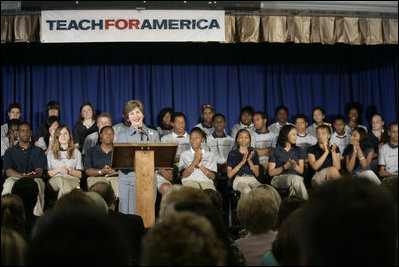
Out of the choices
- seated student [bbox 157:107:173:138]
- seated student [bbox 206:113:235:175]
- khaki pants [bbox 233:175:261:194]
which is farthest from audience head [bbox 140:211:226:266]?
seated student [bbox 157:107:173:138]

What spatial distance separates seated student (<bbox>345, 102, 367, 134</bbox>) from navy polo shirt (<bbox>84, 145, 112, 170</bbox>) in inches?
145

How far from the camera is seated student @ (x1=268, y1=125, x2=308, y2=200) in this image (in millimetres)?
6594

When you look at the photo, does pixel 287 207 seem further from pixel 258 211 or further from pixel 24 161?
pixel 24 161

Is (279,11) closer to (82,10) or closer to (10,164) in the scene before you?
(82,10)

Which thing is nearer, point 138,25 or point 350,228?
point 350,228

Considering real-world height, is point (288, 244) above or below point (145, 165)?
below

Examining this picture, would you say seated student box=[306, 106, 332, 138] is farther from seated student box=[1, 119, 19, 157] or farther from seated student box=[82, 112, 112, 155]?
seated student box=[1, 119, 19, 157]

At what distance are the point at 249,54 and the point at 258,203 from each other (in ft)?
22.0

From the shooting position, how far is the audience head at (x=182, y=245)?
1.36m

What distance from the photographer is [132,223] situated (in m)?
3.46

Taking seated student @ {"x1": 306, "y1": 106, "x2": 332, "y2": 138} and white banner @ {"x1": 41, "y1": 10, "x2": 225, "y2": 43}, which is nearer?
white banner @ {"x1": 41, "y1": 10, "x2": 225, "y2": 43}

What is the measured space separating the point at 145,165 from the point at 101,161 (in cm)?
197

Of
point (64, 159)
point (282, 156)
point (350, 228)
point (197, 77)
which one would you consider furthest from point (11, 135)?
point (350, 228)

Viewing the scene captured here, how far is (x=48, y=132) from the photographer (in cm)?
726
